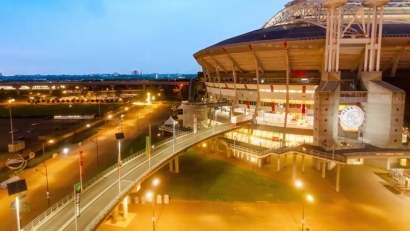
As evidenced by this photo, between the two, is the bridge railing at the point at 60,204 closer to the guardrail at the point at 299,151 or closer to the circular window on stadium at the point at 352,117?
the guardrail at the point at 299,151

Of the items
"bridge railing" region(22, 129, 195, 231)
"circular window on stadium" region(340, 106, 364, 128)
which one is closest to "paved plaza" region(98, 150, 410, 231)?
A: "bridge railing" region(22, 129, 195, 231)

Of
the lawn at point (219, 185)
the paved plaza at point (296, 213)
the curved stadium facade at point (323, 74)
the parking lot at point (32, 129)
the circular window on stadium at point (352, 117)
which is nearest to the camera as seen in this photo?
the paved plaza at point (296, 213)

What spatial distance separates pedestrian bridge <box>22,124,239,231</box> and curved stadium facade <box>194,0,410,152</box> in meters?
18.9

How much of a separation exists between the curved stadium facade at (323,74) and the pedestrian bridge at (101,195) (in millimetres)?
18861

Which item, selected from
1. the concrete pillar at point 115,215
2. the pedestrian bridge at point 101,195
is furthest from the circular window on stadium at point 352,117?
the concrete pillar at point 115,215

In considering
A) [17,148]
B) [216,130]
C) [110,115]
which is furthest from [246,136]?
[110,115]

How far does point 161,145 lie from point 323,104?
22459 millimetres

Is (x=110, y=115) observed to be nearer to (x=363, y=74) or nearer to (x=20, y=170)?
(x=20, y=170)

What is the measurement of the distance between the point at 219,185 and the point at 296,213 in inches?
417

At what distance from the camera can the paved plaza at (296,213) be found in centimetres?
2817

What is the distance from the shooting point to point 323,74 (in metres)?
43.5

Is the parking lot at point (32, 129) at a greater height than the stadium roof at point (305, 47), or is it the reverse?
the stadium roof at point (305, 47)

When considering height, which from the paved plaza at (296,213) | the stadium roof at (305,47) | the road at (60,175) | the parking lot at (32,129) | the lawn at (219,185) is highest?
the stadium roof at (305,47)

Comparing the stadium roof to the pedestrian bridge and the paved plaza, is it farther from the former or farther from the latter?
the paved plaza
